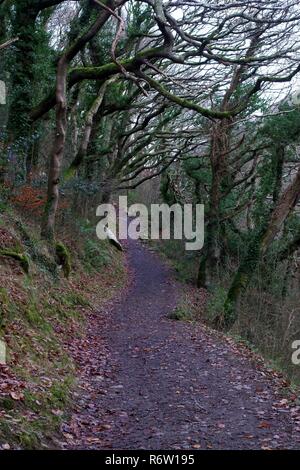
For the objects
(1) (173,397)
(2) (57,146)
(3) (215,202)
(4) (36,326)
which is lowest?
(1) (173,397)

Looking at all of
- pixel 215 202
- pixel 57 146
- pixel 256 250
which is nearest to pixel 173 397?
pixel 57 146

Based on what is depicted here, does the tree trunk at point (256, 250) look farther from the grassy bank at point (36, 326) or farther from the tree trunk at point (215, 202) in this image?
the tree trunk at point (215, 202)

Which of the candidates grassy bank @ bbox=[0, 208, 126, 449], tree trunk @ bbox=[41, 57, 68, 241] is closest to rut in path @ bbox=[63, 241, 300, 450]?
grassy bank @ bbox=[0, 208, 126, 449]

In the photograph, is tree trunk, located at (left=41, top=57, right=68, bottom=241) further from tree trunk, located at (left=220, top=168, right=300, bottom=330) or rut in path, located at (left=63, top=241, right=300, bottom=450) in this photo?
tree trunk, located at (left=220, top=168, right=300, bottom=330)

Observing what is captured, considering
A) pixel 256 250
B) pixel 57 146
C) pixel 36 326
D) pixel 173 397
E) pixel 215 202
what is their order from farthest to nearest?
pixel 215 202
pixel 256 250
pixel 57 146
pixel 36 326
pixel 173 397

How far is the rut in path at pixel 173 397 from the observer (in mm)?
5984

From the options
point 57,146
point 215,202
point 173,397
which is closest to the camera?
point 173,397

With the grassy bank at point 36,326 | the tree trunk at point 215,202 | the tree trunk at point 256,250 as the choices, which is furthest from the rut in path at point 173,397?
the tree trunk at point 215,202

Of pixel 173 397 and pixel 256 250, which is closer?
pixel 173 397

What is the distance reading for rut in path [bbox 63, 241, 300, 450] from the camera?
5984 mm

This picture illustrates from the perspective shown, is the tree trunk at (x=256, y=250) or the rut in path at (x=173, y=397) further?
the tree trunk at (x=256, y=250)

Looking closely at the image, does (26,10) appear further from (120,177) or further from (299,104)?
(120,177)

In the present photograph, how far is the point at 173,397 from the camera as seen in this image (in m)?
7.60

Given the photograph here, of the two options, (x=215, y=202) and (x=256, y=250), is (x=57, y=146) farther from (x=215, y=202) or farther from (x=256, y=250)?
(x=215, y=202)
